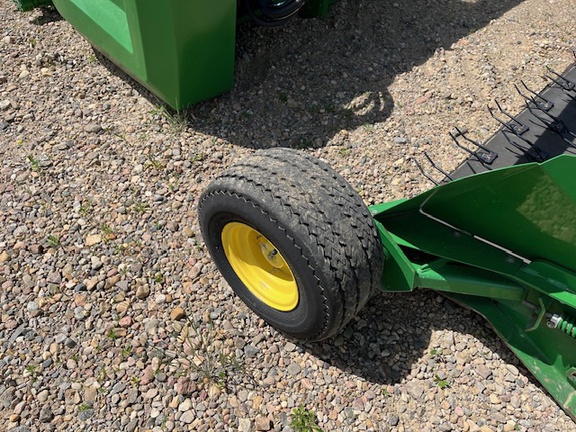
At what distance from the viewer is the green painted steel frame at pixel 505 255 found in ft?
6.41

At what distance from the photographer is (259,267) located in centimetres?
248

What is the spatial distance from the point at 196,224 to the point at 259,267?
1.92 feet

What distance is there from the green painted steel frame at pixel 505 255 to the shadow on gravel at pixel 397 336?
5.5 inches

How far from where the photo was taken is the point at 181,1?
275cm

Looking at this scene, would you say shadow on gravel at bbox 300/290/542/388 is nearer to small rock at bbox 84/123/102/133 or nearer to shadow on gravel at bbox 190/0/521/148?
shadow on gravel at bbox 190/0/521/148

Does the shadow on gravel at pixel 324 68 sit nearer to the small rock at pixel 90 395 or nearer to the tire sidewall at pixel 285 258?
the tire sidewall at pixel 285 258

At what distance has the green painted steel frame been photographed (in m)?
1.95

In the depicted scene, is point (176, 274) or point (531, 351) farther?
point (176, 274)

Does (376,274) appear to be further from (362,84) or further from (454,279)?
(362,84)

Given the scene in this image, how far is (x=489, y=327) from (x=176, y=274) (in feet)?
4.76

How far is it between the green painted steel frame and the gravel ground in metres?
0.18

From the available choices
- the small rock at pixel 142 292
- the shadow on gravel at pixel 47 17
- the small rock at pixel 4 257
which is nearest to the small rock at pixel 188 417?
the small rock at pixel 142 292

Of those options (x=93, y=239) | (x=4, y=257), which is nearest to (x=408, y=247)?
(x=93, y=239)

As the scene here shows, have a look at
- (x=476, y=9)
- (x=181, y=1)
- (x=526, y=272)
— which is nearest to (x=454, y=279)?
(x=526, y=272)
